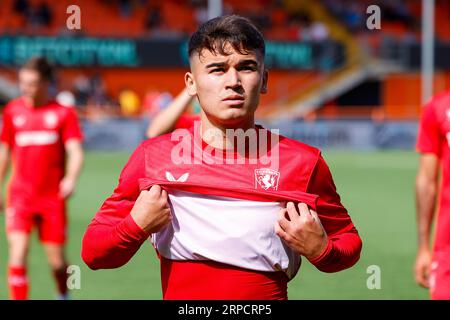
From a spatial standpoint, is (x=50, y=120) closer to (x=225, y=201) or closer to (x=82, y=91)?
(x=225, y=201)

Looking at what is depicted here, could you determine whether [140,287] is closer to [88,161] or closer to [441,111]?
[441,111]

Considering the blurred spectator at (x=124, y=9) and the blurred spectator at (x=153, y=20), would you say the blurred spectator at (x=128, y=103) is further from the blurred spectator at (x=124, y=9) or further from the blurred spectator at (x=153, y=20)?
the blurred spectator at (x=124, y=9)

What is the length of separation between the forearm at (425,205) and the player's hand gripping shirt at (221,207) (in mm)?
1483

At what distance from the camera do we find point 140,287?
8.59 metres

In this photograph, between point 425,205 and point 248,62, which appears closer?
point 248,62

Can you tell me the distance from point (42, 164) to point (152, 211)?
477 cm

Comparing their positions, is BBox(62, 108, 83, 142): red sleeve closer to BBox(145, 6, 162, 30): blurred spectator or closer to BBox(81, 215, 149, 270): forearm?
BBox(81, 215, 149, 270): forearm

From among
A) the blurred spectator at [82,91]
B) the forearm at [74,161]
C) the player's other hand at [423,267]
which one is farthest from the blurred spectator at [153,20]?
the player's other hand at [423,267]

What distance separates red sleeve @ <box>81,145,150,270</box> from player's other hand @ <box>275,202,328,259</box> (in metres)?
0.47

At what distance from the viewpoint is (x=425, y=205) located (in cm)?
482

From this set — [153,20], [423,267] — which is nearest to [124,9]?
[153,20]

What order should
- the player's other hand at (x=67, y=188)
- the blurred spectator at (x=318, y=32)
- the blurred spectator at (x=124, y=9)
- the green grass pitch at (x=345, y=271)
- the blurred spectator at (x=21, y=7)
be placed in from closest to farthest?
1. the player's other hand at (x=67, y=188)
2. the green grass pitch at (x=345, y=271)
3. the blurred spectator at (x=21, y=7)
4. the blurred spectator at (x=318, y=32)
5. the blurred spectator at (x=124, y=9)

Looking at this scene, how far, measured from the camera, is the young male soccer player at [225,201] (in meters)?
3.21
